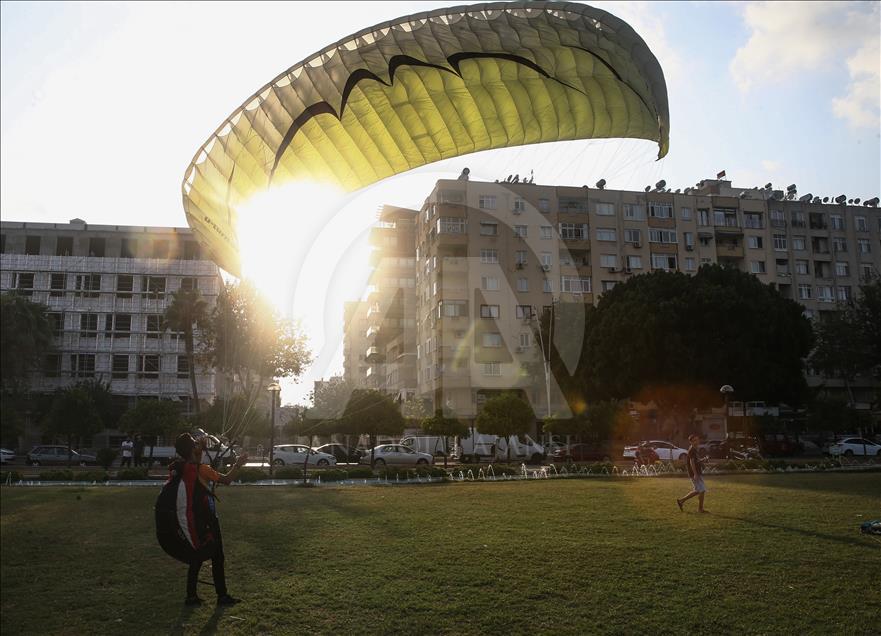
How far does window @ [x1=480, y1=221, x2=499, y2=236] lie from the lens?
6197cm

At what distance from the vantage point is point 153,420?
39562 millimetres

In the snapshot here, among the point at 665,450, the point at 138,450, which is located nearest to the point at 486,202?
the point at 665,450

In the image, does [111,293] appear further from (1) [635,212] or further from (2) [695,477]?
(2) [695,477]

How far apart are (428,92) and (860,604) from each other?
29.3 ft

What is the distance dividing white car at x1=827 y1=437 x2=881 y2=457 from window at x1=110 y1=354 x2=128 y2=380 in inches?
2393

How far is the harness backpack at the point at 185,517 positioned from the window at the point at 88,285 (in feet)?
229

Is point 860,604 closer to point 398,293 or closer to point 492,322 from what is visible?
point 492,322

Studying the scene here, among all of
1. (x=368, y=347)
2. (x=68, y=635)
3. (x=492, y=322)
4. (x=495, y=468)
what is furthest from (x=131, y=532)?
(x=368, y=347)

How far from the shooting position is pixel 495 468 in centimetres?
2580

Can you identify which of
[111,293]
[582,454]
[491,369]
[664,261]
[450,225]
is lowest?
[582,454]

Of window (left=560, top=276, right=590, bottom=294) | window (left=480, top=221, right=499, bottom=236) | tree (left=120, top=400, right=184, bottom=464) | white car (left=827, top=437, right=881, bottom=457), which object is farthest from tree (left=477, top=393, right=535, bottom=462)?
window (left=560, top=276, right=590, bottom=294)

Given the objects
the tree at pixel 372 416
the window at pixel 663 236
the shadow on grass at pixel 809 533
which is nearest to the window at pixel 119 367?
the tree at pixel 372 416

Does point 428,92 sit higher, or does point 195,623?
point 428,92

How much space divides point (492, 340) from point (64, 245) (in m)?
45.5
